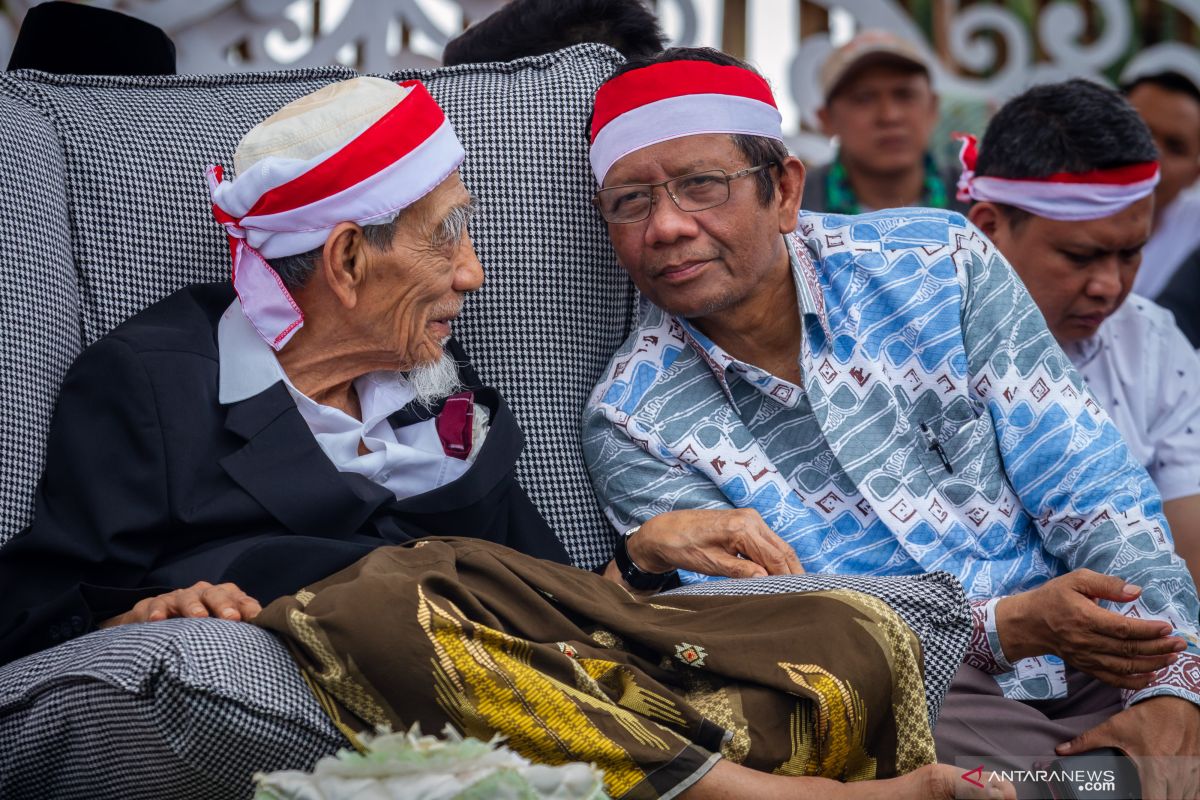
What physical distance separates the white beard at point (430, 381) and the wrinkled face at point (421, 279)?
17 mm

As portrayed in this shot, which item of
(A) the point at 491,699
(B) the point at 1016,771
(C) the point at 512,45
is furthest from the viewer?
(C) the point at 512,45

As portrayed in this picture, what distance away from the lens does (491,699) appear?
6.30ft

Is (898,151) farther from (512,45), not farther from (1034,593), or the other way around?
(1034,593)

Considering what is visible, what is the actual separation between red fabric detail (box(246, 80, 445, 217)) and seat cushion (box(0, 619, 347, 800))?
85 cm

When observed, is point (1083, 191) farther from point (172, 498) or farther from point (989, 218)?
point (172, 498)

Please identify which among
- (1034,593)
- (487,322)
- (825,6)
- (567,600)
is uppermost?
(825,6)

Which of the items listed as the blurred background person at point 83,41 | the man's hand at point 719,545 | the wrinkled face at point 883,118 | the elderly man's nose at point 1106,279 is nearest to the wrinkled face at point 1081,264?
the elderly man's nose at point 1106,279

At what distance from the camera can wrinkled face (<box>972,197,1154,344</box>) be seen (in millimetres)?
3520

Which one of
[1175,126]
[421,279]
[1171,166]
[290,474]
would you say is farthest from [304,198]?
[1175,126]

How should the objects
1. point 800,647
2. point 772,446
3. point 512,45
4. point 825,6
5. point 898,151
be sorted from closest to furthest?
1. point 800,647
2. point 772,446
3. point 512,45
4. point 898,151
5. point 825,6

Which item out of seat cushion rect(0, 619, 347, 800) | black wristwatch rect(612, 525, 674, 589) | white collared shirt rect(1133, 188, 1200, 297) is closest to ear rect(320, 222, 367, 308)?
black wristwatch rect(612, 525, 674, 589)

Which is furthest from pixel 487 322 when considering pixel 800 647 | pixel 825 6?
pixel 825 6

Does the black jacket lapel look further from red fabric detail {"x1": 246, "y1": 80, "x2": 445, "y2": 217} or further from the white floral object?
the white floral object

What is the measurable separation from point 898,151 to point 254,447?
12.1 feet
